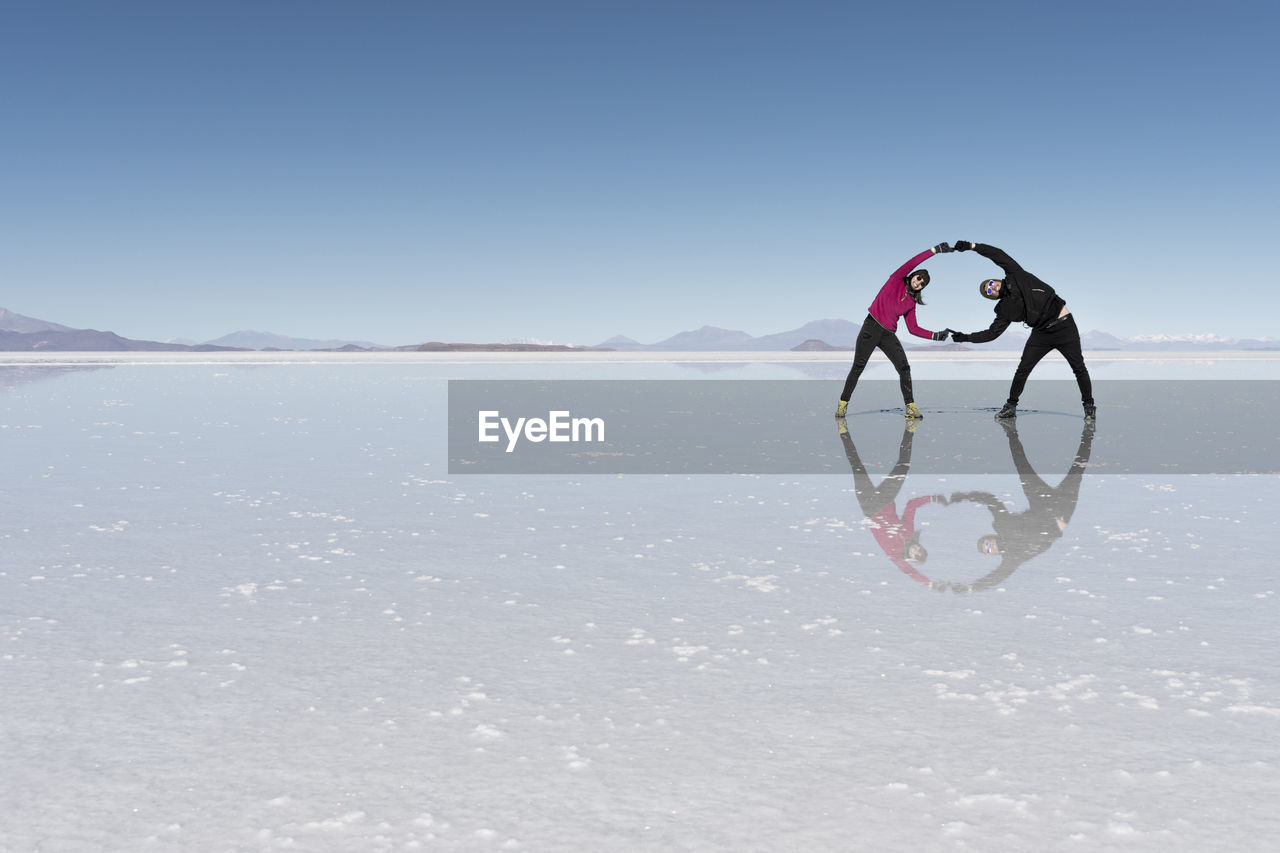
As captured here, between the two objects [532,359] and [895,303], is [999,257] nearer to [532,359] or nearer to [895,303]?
[895,303]

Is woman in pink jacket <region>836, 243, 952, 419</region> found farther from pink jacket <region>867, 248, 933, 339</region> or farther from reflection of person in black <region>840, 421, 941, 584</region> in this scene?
reflection of person in black <region>840, 421, 941, 584</region>

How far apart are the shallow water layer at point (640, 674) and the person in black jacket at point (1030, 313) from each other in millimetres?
5194

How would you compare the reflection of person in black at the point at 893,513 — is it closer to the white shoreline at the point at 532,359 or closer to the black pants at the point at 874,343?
the black pants at the point at 874,343

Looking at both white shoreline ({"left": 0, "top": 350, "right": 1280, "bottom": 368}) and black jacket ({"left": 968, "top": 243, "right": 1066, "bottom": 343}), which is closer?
black jacket ({"left": 968, "top": 243, "right": 1066, "bottom": 343})

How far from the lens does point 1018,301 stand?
11703 mm

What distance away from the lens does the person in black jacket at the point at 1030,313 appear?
37.5 feet

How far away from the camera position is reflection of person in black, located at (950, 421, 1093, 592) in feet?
16.1

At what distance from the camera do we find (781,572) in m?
4.68

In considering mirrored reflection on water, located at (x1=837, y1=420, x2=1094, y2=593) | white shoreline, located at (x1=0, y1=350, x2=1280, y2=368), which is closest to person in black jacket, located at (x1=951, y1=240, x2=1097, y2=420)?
mirrored reflection on water, located at (x1=837, y1=420, x2=1094, y2=593)

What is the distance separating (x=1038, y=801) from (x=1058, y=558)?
273cm

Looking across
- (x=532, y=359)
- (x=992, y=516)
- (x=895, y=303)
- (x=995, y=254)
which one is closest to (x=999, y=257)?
(x=995, y=254)

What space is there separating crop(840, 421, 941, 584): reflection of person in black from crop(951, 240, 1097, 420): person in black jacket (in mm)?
3066

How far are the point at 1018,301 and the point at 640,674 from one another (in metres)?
9.70

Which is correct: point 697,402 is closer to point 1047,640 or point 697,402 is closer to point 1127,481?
point 1127,481
